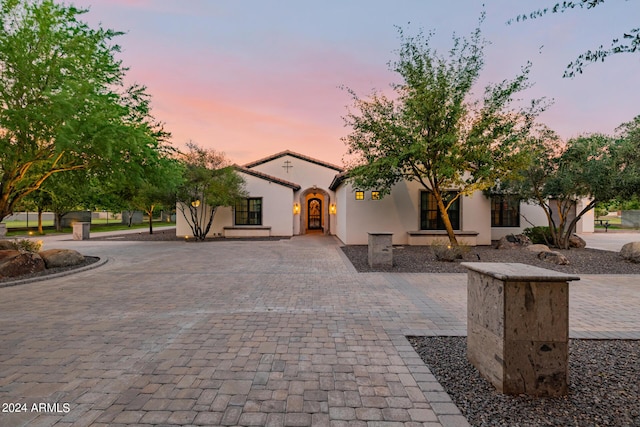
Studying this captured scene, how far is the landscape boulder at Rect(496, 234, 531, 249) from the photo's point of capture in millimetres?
14016

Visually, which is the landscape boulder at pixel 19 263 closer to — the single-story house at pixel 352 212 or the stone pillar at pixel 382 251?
the stone pillar at pixel 382 251

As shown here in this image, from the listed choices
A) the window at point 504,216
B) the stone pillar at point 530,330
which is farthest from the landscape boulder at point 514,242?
the stone pillar at point 530,330

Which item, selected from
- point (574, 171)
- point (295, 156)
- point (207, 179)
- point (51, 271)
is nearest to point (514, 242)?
point (574, 171)

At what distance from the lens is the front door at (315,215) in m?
29.5

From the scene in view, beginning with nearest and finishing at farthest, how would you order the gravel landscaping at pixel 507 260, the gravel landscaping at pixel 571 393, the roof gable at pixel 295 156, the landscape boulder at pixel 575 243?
the gravel landscaping at pixel 571 393, the gravel landscaping at pixel 507 260, the landscape boulder at pixel 575 243, the roof gable at pixel 295 156

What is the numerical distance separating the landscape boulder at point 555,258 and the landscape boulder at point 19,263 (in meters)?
16.6

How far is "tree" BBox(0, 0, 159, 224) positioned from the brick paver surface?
3861 mm

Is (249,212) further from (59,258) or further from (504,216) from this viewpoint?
(504,216)

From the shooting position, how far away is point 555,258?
33.7ft

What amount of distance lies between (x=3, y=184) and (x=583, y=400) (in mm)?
14213

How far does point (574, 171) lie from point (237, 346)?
46.7 ft

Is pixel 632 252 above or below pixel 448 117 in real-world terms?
below

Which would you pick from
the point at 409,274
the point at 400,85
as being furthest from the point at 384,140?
the point at 409,274

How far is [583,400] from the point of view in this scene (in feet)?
8.70
